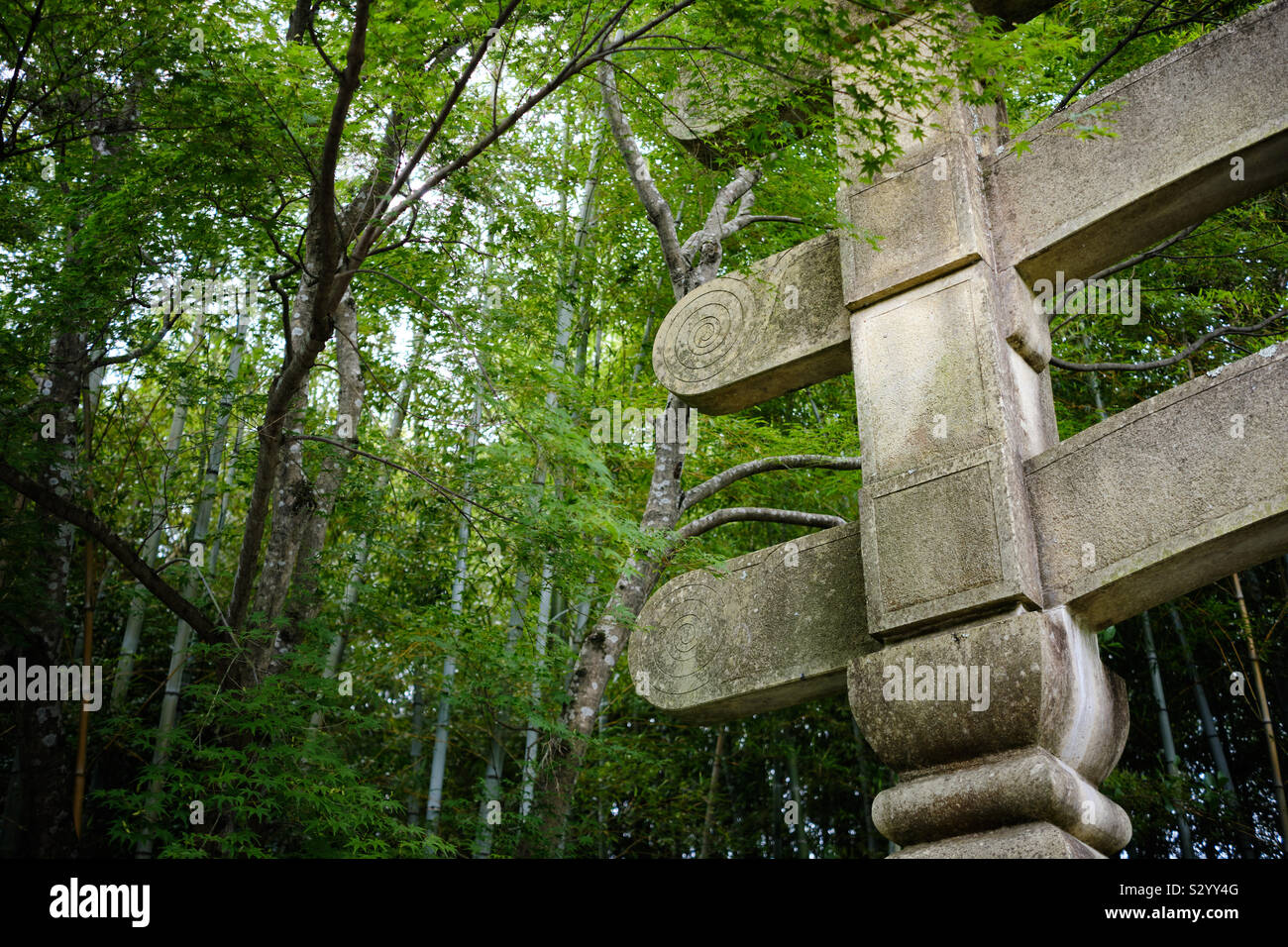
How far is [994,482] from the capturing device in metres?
2.60

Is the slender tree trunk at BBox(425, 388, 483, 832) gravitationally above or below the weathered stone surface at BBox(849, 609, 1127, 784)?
above

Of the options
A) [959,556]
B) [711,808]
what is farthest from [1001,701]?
[711,808]

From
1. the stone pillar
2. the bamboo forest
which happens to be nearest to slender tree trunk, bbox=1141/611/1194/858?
the bamboo forest

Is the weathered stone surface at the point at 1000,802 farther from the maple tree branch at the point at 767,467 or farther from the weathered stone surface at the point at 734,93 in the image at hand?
the maple tree branch at the point at 767,467

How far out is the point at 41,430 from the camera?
6.09 m

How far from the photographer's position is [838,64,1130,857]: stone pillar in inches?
94.8

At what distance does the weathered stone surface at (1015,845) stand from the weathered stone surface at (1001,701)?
6.9 inches

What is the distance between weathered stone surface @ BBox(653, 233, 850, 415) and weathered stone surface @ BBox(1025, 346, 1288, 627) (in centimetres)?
80

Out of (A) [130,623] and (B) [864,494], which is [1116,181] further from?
(A) [130,623]

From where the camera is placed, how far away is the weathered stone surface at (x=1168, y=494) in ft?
7.72

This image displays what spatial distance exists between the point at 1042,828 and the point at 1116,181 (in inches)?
64.1

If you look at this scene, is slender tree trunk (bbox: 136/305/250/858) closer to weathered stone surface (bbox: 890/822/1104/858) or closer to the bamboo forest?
the bamboo forest
